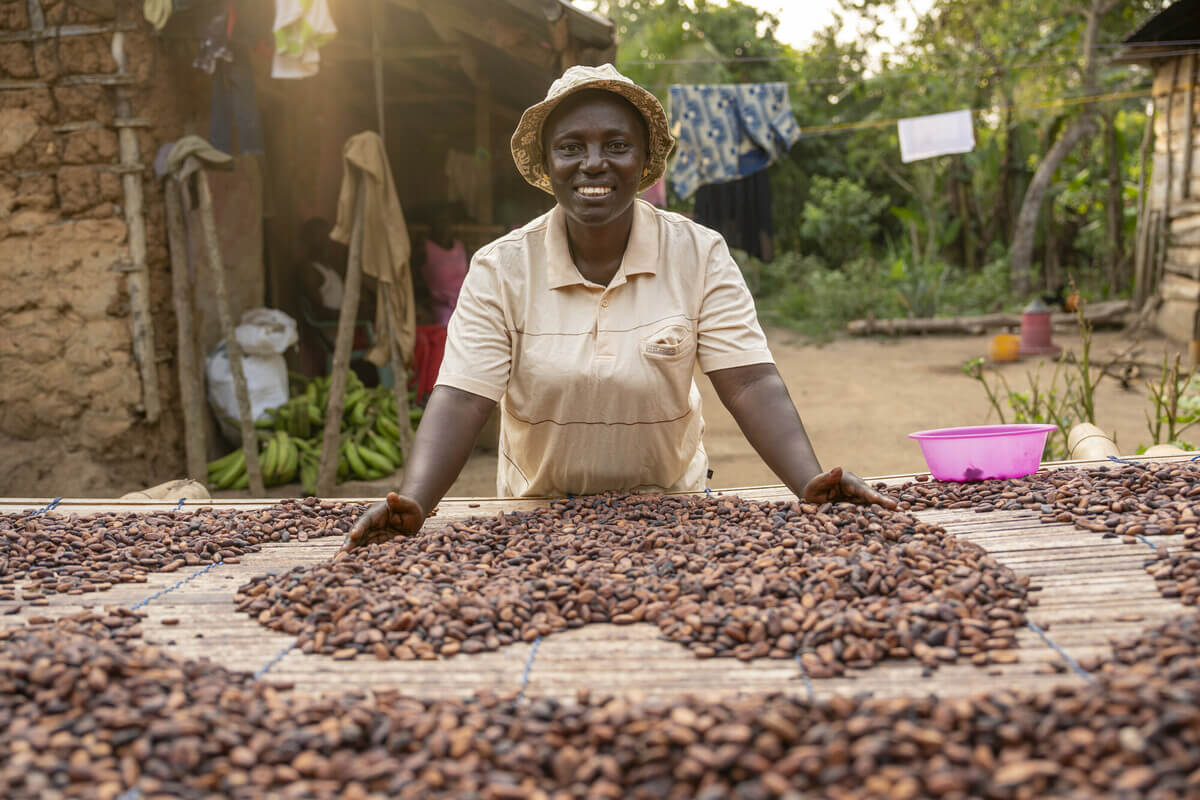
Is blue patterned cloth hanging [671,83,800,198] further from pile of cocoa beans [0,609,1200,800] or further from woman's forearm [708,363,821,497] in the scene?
pile of cocoa beans [0,609,1200,800]

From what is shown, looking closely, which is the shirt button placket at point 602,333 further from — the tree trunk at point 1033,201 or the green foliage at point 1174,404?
the tree trunk at point 1033,201

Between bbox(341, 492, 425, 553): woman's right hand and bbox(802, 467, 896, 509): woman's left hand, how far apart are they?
2.95 feet

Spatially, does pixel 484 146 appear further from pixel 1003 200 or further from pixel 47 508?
pixel 1003 200

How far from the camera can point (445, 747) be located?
49.6 inches

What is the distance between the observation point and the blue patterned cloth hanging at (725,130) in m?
8.80

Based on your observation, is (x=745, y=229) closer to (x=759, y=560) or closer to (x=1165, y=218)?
(x=1165, y=218)

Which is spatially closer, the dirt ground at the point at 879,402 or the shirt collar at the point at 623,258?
the shirt collar at the point at 623,258

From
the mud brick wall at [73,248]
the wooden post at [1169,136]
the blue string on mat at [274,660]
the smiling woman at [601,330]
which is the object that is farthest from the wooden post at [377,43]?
the wooden post at [1169,136]

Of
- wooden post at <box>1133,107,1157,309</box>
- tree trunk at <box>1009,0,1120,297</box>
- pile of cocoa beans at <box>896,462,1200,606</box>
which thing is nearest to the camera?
pile of cocoa beans at <box>896,462,1200,606</box>

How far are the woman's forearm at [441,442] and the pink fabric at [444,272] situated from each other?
4.84 meters

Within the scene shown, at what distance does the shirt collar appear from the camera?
7.85 ft

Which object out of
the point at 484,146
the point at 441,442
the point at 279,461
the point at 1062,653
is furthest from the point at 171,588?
the point at 484,146

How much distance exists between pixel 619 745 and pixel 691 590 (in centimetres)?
55

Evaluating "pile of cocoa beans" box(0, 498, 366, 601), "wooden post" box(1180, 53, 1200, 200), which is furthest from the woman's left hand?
"wooden post" box(1180, 53, 1200, 200)
